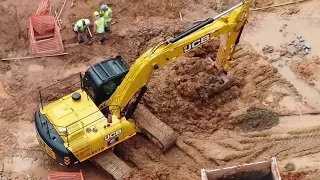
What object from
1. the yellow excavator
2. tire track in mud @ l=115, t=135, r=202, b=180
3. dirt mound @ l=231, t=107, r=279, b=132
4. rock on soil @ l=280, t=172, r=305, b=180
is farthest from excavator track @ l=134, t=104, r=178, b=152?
rock on soil @ l=280, t=172, r=305, b=180

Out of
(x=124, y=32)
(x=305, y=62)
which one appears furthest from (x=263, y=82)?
(x=124, y=32)

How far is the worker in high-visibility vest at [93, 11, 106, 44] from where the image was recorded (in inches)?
802

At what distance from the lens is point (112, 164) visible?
55.2ft

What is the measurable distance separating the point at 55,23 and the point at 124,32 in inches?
92.8

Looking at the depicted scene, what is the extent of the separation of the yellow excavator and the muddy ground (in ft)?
2.26

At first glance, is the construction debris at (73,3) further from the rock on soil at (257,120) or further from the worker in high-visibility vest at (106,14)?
the rock on soil at (257,120)

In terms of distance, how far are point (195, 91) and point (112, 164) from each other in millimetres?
3667

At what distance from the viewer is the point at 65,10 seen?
22125mm

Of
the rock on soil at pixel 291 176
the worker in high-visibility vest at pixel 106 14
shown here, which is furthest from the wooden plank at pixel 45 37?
the rock on soil at pixel 291 176

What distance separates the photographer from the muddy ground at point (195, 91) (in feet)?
57.3

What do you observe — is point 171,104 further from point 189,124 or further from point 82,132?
point 82,132

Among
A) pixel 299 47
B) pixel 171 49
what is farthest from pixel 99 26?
pixel 299 47

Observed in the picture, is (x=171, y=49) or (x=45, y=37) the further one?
(x=45, y=37)

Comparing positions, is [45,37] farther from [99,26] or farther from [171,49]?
[171,49]
